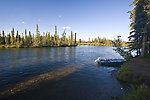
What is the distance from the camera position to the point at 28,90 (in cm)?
822

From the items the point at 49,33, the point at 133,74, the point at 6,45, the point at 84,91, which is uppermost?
the point at 49,33

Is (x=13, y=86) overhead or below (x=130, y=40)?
below

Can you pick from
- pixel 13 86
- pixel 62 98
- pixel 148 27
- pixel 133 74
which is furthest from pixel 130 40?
pixel 13 86

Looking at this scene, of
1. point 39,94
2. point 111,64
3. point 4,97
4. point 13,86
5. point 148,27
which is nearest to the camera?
point 4,97

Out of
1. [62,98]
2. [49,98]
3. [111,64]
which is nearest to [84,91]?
[62,98]

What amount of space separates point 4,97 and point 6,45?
73.1 metres

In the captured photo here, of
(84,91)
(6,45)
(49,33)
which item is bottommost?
(84,91)

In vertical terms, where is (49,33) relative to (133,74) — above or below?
above

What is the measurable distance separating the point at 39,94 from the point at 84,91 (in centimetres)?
468

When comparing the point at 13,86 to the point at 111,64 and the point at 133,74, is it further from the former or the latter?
the point at 111,64

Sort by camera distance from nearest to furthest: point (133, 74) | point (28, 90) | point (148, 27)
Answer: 1. point (28, 90)
2. point (133, 74)
3. point (148, 27)

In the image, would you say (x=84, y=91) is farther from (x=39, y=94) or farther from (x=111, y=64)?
(x=111, y=64)

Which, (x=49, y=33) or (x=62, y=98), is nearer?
(x=62, y=98)

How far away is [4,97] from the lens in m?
7.07
